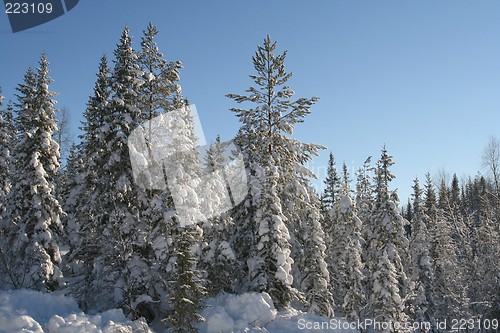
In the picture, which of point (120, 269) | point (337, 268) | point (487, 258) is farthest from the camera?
point (337, 268)

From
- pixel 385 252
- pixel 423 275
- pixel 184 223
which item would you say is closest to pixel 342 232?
pixel 385 252

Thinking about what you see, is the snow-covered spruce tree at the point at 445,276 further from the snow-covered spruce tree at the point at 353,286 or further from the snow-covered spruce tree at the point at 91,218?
the snow-covered spruce tree at the point at 91,218

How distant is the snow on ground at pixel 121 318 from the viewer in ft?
38.5

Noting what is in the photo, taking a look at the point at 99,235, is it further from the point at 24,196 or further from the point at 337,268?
the point at 337,268

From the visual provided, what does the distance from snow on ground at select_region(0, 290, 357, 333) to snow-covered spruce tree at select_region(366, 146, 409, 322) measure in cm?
845

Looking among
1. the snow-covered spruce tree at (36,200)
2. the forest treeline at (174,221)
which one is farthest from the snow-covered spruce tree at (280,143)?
the snow-covered spruce tree at (36,200)

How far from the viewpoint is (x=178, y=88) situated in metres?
18.8

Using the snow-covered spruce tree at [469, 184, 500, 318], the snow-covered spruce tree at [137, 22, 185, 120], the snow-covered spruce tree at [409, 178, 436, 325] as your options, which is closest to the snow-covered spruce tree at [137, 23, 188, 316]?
the snow-covered spruce tree at [137, 22, 185, 120]

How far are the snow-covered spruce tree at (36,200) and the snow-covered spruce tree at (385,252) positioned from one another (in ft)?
60.9

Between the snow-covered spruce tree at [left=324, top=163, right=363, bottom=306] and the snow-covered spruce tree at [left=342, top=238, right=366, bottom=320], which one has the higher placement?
the snow-covered spruce tree at [left=324, top=163, right=363, bottom=306]

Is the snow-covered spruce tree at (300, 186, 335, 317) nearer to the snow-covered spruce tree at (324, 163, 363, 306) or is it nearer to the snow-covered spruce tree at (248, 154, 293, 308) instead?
the snow-covered spruce tree at (248, 154, 293, 308)

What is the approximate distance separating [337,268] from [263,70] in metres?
17.2

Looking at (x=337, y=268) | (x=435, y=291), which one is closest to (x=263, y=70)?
(x=337, y=268)

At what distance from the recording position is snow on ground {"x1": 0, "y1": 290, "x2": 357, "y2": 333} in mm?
11727
